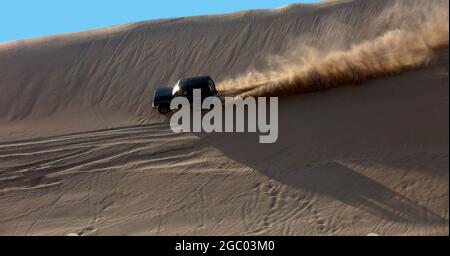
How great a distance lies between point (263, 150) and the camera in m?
14.5

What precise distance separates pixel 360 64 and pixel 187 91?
16.2ft

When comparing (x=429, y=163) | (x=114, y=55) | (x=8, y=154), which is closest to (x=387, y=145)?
(x=429, y=163)

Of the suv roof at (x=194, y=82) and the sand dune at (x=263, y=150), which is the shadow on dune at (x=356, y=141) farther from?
the suv roof at (x=194, y=82)

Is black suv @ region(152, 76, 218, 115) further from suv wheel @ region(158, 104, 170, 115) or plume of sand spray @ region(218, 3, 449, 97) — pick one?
plume of sand spray @ region(218, 3, 449, 97)

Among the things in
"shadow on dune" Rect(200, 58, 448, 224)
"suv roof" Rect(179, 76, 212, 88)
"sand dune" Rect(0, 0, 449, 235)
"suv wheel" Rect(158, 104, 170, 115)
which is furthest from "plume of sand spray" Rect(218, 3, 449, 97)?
"suv wheel" Rect(158, 104, 170, 115)

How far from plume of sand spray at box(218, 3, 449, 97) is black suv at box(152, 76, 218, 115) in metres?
0.99

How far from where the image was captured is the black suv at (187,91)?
1691 centimetres

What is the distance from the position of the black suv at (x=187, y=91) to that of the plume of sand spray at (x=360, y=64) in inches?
39.2

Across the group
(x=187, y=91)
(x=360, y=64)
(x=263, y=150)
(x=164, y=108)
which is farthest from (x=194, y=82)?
(x=360, y=64)

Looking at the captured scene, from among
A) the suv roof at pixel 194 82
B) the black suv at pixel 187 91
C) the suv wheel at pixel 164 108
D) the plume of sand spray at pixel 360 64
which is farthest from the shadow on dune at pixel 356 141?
the suv wheel at pixel 164 108

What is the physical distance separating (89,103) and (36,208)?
6.92 m

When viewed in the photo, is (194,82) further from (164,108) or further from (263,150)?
(263,150)

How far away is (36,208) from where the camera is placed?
14500 mm
